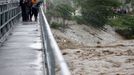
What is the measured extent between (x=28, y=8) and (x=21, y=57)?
44.1 feet

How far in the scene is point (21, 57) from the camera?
37.2 feet

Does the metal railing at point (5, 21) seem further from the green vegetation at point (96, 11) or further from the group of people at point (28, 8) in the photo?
the green vegetation at point (96, 11)

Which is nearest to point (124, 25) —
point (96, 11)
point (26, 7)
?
point (96, 11)

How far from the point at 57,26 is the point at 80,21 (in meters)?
8.66

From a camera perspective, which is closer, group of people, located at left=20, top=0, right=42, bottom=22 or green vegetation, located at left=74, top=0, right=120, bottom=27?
group of people, located at left=20, top=0, right=42, bottom=22

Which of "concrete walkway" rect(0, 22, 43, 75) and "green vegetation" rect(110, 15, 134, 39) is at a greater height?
"concrete walkway" rect(0, 22, 43, 75)

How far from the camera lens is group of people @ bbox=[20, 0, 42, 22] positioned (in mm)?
24125

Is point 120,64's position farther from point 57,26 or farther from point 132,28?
point 132,28

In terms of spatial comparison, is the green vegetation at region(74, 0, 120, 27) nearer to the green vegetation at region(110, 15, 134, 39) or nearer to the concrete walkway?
the green vegetation at region(110, 15, 134, 39)

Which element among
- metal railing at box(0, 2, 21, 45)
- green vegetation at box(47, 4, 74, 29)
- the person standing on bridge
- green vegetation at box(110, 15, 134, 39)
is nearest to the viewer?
metal railing at box(0, 2, 21, 45)

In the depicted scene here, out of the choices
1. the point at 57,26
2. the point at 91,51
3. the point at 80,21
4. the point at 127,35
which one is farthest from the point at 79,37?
the point at 91,51

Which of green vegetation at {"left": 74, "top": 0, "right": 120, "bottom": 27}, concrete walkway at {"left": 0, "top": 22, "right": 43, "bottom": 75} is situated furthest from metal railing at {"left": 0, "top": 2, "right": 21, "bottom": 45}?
green vegetation at {"left": 74, "top": 0, "right": 120, "bottom": 27}

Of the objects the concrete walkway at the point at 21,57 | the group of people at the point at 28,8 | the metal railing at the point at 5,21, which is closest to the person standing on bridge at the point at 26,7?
the group of people at the point at 28,8

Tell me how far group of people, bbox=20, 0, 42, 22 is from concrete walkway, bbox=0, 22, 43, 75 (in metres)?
8.12
